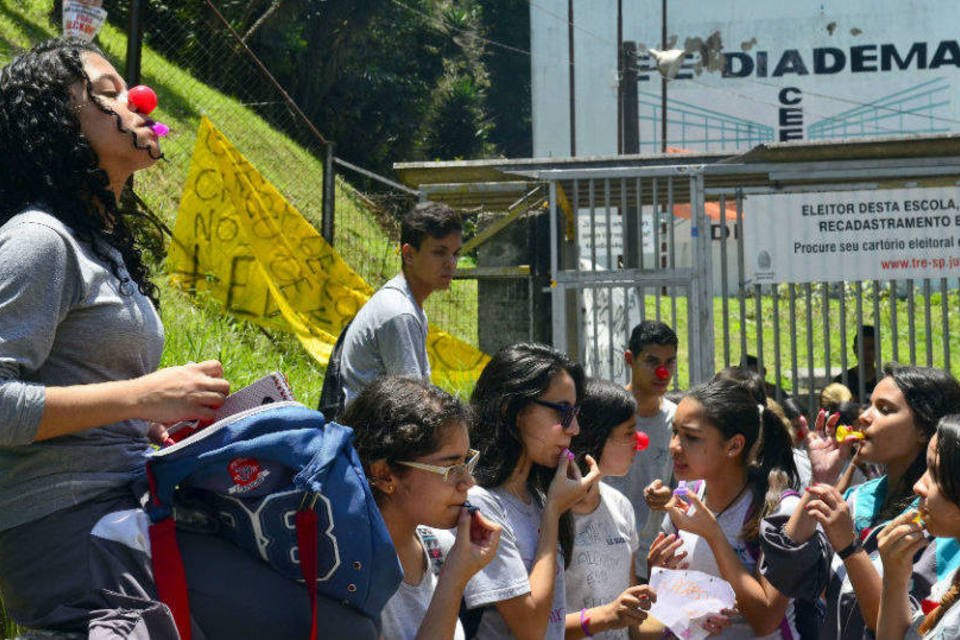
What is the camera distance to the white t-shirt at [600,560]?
432cm

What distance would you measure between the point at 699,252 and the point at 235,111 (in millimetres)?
9732

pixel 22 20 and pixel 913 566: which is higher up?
pixel 22 20

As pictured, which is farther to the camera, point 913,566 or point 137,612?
point 913,566

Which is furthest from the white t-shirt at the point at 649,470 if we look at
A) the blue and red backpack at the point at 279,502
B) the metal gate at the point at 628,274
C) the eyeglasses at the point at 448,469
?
the blue and red backpack at the point at 279,502

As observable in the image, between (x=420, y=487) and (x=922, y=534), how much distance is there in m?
1.51

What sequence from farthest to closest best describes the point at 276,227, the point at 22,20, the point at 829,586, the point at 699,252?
the point at 22,20
the point at 276,227
the point at 699,252
the point at 829,586

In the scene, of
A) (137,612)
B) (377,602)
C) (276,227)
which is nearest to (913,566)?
(377,602)

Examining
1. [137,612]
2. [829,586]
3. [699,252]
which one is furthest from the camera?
[699,252]

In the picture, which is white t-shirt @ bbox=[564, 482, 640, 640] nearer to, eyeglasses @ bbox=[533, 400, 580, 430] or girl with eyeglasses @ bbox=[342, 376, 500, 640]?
eyeglasses @ bbox=[533, 400, 580, 430]

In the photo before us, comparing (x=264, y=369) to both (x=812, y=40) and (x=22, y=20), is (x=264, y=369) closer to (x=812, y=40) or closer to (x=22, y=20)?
(x=22, y=20)

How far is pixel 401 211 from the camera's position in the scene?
1867cm

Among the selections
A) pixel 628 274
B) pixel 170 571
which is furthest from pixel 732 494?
pixel 628 274

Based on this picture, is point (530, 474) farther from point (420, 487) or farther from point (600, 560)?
point (420, 487)

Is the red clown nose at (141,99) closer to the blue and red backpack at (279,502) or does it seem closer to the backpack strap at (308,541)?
the blue and red backpack at (279,502)
